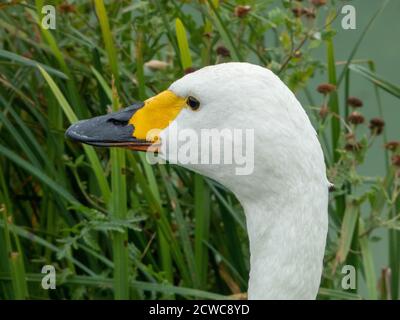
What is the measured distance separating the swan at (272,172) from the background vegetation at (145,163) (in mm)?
686

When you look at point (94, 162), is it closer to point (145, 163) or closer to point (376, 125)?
point (145, 163)

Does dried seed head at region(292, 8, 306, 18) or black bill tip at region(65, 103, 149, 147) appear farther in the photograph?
dried seed head at region(292, 8, 306, 18)

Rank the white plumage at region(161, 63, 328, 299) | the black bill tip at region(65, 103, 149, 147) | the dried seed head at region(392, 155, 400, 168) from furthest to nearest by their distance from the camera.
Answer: the dried seed head at region(392, 155, 400, 168), the black bill tip at region(65, 103, 149, 147), the white plumage at region(161, 63, 328, 299)

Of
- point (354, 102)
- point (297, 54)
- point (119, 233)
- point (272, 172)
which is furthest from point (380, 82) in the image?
point (272, 172)

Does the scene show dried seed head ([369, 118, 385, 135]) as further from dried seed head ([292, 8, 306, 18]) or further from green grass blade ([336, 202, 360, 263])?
dried seed head ([292, 8, 306, 18])

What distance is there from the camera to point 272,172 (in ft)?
6.59

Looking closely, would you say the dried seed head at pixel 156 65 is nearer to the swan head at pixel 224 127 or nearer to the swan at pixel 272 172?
the swan head at pixel 224 127

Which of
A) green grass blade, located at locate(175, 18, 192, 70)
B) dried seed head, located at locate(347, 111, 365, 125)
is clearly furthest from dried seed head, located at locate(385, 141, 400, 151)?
green grass blade, located at locate(175, 18, 192, 70)

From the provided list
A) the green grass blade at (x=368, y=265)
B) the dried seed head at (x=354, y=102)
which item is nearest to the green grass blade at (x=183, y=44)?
the dried seed head at (x=354, y=102)

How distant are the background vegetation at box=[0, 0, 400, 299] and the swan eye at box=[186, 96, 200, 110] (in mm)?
627

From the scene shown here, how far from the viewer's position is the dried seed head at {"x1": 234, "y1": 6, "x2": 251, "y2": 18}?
2963mm

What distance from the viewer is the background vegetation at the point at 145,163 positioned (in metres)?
2.89
